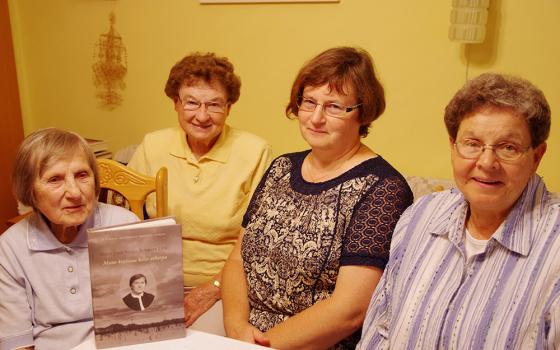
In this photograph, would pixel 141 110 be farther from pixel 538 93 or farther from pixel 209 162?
pixel 538 93

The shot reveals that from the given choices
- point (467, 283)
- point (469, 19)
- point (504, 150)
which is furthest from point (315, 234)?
point (469, 19)

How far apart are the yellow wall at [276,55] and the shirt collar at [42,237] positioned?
1.47 metres

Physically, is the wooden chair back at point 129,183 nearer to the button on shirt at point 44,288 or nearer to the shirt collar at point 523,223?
the button on shirt at point 44,288

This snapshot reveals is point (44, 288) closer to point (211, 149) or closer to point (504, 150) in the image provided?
point (211, 149)

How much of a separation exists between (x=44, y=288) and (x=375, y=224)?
90 centimetres

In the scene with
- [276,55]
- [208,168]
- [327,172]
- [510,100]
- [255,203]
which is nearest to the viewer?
[510,100]

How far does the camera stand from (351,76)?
1542 millimetres

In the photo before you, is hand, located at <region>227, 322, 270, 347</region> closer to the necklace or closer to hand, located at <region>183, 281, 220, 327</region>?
hand, located at <region>183, 281, 220, 327</region>

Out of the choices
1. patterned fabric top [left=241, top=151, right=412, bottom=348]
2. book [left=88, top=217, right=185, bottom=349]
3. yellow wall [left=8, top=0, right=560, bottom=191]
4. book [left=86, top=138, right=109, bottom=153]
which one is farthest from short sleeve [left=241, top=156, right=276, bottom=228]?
book [left=86, top=138, right=109, bottom=153]

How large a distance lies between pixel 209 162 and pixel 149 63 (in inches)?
49.7

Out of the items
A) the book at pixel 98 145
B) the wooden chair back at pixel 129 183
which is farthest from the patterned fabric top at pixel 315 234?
the book at pixel 98 145

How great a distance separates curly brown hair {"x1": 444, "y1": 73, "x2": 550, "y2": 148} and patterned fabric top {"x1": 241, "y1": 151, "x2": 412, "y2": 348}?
37 cm

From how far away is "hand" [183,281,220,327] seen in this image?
5.78 ft

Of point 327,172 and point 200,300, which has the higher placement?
point 327,172
